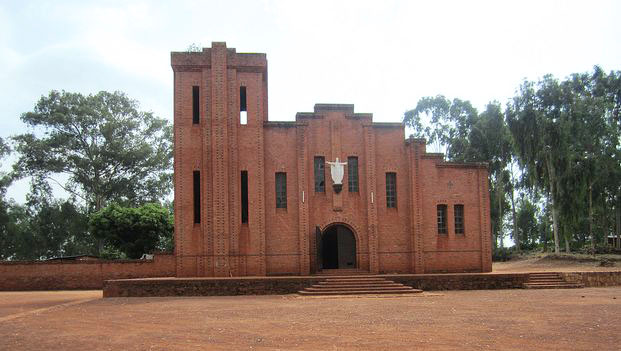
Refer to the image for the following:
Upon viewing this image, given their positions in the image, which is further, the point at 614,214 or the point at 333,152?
the point at 614,214

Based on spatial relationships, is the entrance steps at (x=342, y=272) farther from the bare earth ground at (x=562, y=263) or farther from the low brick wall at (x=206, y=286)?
the bare earth ground at (x=562, y=263)

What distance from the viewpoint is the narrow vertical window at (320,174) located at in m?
29.9

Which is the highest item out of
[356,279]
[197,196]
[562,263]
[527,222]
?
[197,196]

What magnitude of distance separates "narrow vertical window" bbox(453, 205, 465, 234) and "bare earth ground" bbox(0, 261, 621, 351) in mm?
7947

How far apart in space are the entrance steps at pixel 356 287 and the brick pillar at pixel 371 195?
3287 millimetres

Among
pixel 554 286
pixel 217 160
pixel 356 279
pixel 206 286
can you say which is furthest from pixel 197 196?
pixel 554 286

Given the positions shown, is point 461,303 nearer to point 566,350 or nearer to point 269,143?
point 566,350

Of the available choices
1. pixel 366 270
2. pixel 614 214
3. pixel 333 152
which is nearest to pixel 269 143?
pixel 333 152

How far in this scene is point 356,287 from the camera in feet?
81.9

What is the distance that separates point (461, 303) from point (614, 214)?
38.3m

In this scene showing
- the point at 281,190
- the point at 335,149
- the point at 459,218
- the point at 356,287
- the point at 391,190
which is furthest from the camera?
the point at 459,218

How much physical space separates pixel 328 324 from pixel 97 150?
4092 centimetres

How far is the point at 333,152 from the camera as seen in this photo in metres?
29.8

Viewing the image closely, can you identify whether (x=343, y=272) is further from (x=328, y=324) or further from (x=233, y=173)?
(x=328, y=324)
